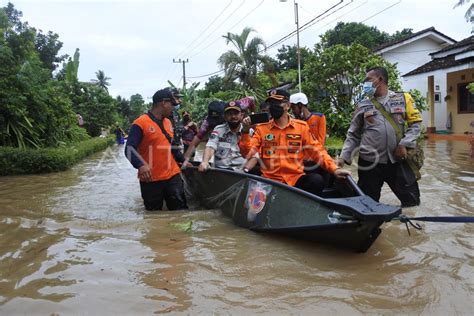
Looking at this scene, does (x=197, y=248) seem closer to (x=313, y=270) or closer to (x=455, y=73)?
(x=313, y=270)

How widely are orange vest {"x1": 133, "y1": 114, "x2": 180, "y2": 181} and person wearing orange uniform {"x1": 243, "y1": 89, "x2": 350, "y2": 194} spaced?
1.29 m

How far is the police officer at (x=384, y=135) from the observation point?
432 centimetres

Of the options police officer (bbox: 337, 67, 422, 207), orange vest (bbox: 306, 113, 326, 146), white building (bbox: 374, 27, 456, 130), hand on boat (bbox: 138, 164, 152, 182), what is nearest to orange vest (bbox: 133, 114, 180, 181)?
hand on boat (bbox: 138, 164, 152, 182)

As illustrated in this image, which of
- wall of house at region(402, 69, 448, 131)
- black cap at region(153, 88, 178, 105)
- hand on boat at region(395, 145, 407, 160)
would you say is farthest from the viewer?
wall of house at region(402, 69, 448, 131)

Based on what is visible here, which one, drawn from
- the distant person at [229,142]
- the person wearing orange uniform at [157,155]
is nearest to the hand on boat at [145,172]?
the person wearing orange uniform at [157,155]

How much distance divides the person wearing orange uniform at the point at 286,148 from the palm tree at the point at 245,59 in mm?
19628

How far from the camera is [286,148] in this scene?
4324 mm

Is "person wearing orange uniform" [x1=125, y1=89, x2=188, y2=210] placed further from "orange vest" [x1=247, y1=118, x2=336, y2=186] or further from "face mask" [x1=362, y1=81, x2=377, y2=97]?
"face mask" [x1=362, y1=81, x2=377, y2=97]

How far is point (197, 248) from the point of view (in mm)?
4090

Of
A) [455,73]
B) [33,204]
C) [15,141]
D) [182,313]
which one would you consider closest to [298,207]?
[182,313]

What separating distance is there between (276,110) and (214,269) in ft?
5.48

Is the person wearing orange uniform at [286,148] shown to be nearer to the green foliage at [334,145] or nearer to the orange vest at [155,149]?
the orange vest at [155,149]

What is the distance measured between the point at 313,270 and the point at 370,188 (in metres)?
1.47

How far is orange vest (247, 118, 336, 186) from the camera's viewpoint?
170 inches
